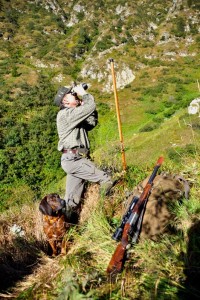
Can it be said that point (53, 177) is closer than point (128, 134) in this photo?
Yes

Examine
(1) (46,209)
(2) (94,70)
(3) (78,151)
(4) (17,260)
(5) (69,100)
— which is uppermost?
(2) (94,70)

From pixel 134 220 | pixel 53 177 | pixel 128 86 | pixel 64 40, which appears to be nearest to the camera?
pixel 134 220

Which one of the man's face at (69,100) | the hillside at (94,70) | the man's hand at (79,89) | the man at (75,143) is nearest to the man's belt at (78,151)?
the man at (75,143)

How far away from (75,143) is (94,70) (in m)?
97.1

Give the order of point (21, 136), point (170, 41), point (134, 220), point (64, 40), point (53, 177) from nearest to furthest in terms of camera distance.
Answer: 1. point (134, 220)
2. point (53, 177)
3. point (21, 136)
4. point (170, 41)
5. point (64, 40)

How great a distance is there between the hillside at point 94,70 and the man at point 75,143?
46.9 m

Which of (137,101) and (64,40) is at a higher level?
(64,40)

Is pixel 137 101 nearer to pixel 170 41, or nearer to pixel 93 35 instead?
pixel 170 41

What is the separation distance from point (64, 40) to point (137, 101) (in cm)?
4320

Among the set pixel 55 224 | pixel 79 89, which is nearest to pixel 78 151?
pixel 79 89

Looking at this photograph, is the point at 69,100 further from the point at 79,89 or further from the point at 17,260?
the point at 17,260

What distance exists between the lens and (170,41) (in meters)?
105

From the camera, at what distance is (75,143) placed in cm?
456

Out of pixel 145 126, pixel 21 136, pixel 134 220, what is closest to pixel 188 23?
pixel 145 126
